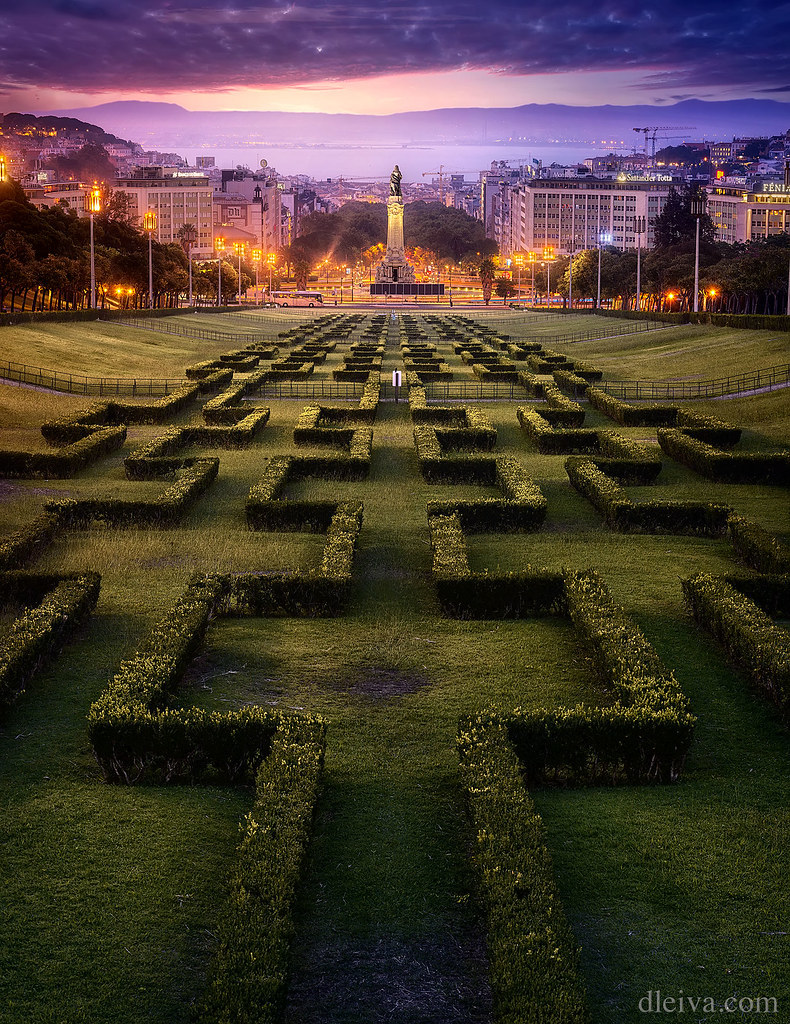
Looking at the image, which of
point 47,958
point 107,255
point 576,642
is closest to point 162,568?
point 576,642

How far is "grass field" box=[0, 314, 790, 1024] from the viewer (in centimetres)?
848

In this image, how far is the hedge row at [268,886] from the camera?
25.3ft

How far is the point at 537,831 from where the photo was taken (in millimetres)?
9875

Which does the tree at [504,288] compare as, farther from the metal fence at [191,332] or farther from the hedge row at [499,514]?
the hedge row at [499,514]

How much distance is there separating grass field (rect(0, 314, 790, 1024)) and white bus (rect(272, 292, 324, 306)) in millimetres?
139974

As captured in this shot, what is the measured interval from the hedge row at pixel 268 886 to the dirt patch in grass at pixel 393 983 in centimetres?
42

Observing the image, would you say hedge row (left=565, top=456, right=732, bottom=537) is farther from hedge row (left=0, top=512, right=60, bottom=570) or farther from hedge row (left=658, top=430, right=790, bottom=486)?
hedge row (left=0, top=512, right=60, bottom=570)

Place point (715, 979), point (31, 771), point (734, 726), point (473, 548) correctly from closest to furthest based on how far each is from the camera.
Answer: point (715, 979)
point (31, 771)
point (734, 726)
point (473, 548)

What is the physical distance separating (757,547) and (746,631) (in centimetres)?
550

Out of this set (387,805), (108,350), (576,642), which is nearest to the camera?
(387,805)

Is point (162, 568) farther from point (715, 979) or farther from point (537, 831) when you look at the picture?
point (715, 979)

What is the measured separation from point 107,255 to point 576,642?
8445cm

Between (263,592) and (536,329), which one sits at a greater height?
(536,329)

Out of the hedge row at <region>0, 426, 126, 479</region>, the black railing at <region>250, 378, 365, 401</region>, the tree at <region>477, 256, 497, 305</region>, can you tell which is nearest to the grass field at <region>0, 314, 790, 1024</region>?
the hedge row at <region>0, 426, 126, 479</region>
